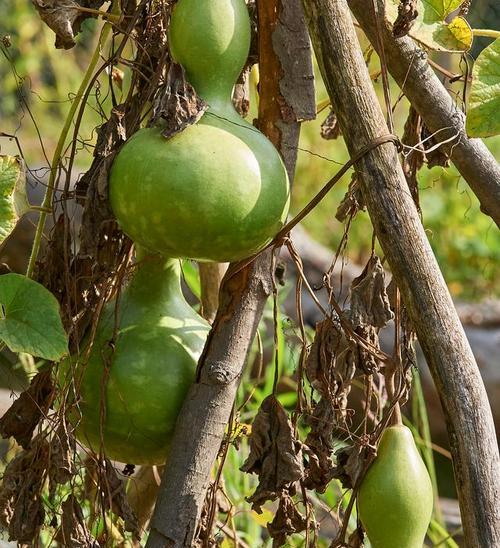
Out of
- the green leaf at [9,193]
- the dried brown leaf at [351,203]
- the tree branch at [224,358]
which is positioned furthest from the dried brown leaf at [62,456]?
the dried brown leaf at [351,203]

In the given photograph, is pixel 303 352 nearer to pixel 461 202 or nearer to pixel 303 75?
pixel 303 75

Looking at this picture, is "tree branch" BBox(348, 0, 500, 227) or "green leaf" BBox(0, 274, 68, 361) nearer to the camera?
"green leaf" BBox(0, 274, 68, 361)

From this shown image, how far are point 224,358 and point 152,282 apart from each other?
0.13m

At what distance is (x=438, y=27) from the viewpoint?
848 millimetres

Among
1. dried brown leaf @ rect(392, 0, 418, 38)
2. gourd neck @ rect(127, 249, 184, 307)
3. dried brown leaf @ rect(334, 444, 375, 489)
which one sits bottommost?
dried brown leaf @ rect(334, 444, 375, 489)

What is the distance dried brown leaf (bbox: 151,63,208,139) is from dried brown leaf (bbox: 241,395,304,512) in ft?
1.05

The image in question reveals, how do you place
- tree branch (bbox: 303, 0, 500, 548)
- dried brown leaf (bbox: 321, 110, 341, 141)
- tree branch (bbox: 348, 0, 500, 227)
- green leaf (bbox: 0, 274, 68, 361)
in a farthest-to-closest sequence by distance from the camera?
dried brown leaf (bbox: 321, 110, 341, 141), tree branch (bbox: 348, 0, 500, 227), green leaf (bbox: 0, 274, 68, 361), tree branch (bbox: 303, 0, 500, 548)

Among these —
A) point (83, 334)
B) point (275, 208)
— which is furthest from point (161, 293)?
point (275, 208)

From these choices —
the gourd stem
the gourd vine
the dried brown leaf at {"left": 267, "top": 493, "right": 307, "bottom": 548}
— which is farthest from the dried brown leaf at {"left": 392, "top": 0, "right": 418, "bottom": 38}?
the dried brown leaf at {"left": 267, "top": 493, "right": 307, "bottom": 548}

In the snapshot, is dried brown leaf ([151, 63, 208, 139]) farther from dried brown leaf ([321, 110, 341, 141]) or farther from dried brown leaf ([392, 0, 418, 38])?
dried brown leaf ([321, 110, 341, 141])

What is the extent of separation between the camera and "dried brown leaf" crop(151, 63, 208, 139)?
2.46ft

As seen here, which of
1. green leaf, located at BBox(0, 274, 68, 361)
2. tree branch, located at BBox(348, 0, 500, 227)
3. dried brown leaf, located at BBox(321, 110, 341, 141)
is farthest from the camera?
dried brown leaf, located at BBox(321, 110, 341, 141)

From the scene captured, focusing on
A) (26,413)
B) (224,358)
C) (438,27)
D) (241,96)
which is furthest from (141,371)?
(438,27)

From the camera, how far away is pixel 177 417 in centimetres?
94
